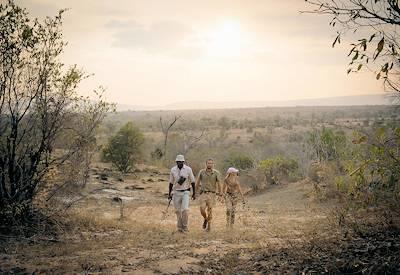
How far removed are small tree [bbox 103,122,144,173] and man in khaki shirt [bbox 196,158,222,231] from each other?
56.3ft

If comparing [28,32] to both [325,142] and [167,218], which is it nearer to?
[167,218]

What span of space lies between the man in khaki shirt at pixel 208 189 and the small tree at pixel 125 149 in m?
17.2

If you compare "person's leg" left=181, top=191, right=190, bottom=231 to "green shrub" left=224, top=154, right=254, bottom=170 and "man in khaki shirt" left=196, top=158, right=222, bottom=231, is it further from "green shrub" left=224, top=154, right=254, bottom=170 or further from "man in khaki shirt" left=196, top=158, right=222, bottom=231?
"green shrub" left=224, top=154, right=254, bottom=170

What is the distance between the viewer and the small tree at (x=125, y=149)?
2752cm

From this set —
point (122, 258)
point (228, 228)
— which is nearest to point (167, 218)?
point (228, 228)

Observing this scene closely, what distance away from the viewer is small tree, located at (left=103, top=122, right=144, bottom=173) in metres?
27.5

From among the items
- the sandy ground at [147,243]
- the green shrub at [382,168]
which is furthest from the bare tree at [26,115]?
the green shrub at [382,168]

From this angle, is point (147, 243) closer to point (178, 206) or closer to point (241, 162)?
point (178, 206)

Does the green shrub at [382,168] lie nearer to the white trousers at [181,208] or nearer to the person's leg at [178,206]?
the white trousers at [181,208]

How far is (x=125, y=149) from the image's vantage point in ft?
90.5

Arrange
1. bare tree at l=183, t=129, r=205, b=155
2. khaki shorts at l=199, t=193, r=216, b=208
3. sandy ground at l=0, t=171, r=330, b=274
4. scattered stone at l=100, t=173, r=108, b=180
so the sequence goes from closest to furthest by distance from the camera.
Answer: sandy ground at l=0, t=171, r=330, b=274 < khaki shorts at l=199, t=193, r=216, b=208 < scattered stone at l=100, t=173, r=108, b=180 < bare tree at l=183, t=129, r=205, b=155

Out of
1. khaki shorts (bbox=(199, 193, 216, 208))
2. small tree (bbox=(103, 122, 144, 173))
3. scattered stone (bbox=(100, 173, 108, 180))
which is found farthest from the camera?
small tree (bbox=(103, 122, 144, 173))

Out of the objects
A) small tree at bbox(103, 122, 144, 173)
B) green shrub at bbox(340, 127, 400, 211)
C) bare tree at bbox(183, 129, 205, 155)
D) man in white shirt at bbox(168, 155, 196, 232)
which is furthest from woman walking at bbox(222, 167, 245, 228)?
small tree at bbox(103, 122, 144, 173)

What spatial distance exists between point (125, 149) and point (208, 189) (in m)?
17.7
